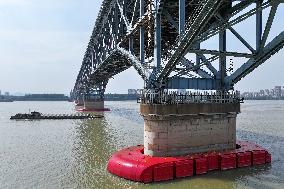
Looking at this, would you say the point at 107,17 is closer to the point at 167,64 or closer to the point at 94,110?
the point at 167,64

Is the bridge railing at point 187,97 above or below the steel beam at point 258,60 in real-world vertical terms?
below

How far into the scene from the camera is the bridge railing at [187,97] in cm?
3081

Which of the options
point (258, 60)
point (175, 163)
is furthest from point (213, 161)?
point (258, 60)

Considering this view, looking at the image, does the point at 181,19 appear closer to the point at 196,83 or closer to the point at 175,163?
the point at 196,83

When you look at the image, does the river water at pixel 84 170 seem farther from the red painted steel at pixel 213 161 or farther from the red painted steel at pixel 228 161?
the red painted steel at pixel 228 161

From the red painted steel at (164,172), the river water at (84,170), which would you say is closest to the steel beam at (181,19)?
the red painted steel at (164,172)

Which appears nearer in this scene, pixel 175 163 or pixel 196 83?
Result: pixel 175 163

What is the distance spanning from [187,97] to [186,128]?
2.68m

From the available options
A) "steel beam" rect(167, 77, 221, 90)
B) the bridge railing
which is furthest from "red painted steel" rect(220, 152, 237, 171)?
"steel beam" rect(167, 77, 221, 90)

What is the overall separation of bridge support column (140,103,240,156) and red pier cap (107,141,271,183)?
88 centimetres

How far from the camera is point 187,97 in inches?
1242

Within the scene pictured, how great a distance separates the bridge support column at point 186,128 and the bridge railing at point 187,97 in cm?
56

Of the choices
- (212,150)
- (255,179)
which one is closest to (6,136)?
(212,150)

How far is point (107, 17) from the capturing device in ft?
214
